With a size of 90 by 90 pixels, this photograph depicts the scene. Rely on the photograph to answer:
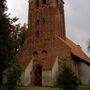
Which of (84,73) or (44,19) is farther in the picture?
(84,73)

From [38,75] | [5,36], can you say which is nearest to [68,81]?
[5,36]

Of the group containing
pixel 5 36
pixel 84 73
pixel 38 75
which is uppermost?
pixel 5 36

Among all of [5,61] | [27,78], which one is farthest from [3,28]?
[27,78]

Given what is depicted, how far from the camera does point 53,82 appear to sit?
120 feet

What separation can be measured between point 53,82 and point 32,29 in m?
9.78

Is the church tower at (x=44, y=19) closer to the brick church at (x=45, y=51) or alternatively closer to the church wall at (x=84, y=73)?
the brick church at (x=45, y=51)

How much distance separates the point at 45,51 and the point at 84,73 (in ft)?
25.8

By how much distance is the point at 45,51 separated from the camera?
3962cm

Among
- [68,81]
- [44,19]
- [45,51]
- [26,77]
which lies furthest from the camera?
[44,19]

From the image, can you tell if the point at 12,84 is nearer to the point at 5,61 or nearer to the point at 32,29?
the point at 5,61

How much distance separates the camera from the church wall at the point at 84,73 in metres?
41.8

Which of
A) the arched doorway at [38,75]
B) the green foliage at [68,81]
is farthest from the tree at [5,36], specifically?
the green foliage at [68,81]

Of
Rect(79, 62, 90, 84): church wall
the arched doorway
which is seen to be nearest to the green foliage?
the arched doorway

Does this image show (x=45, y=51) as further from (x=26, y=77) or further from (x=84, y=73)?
(x=84, y=73)
